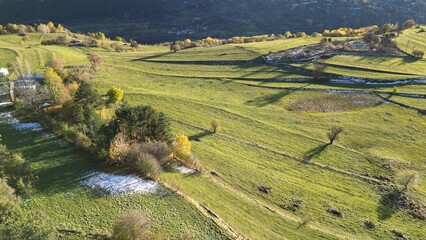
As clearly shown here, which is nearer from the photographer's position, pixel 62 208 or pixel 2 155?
pixel 62 208

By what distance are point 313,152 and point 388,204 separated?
1843cm

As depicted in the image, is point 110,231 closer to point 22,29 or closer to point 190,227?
point 190,227

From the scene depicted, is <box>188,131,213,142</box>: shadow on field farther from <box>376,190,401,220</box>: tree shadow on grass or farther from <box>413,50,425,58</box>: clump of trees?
<box>413,50,425,58</box>: clump of trees

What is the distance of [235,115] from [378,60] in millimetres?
80743

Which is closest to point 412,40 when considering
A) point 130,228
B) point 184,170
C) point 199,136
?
point 199,136

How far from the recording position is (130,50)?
163375 mm

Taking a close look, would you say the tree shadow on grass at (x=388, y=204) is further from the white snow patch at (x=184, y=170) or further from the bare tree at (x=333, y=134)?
the white snow patch at (x=184, y=170)

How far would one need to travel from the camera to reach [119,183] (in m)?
45.5

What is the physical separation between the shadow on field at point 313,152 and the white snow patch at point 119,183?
115 ft

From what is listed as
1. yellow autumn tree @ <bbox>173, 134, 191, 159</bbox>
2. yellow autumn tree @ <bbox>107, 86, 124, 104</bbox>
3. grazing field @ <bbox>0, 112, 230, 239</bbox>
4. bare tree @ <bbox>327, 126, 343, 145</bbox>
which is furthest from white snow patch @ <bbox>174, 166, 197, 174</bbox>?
bare tree @ <bbox>327, 126, 343, 145</bbox>

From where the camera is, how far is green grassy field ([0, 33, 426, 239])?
44.6 meters

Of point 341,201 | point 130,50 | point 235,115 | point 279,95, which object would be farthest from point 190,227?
point 130,50

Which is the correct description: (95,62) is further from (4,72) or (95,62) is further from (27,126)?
(27,126)

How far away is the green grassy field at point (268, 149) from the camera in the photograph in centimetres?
4456
